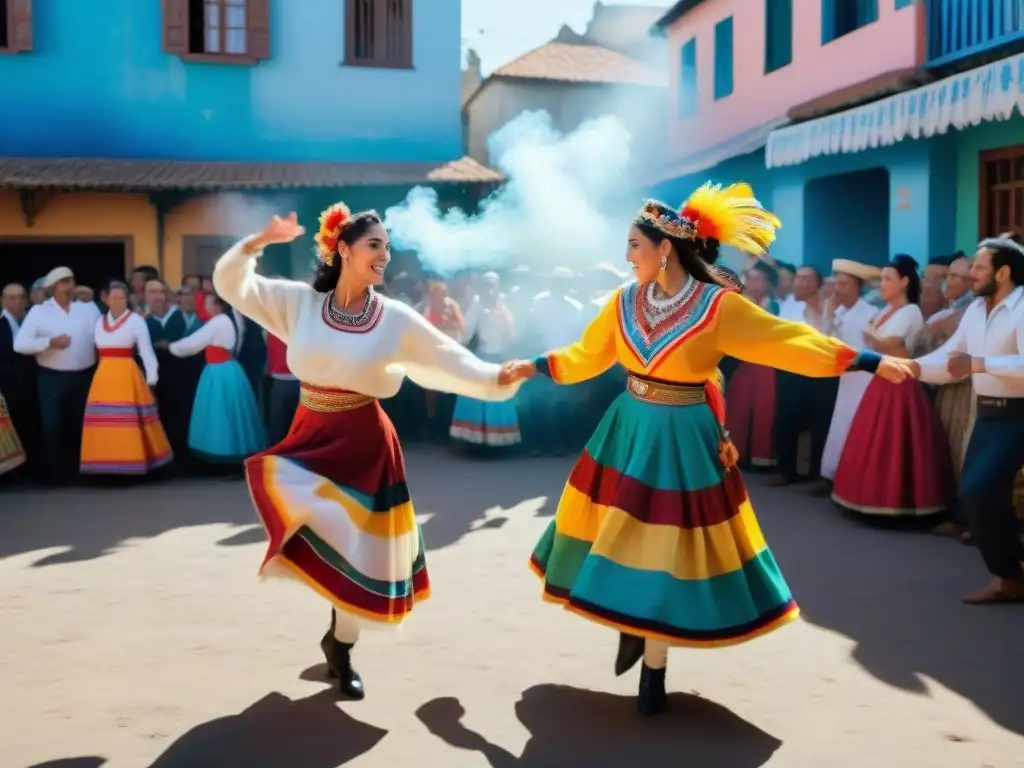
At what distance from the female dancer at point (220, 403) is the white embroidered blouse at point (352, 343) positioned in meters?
5.04

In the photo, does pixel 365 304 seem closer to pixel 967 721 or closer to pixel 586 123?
pixel 967 721

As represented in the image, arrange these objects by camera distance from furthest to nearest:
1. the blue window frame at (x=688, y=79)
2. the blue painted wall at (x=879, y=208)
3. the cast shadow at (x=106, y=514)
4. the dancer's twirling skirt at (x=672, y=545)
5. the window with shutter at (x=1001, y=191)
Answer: the blue window frame at (x=688, y=79)
the blue painted wall at (x=879, y=208)
the window with shutter at (x=1001, y=191)
the cast shadow at (x=106, y=514)
the dancer's twirling skirt at (x=672, y=545)

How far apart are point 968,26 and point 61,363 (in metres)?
9.14

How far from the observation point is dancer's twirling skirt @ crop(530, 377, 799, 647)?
13.1ft

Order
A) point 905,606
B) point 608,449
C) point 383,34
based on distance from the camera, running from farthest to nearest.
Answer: point 383,34 → point 905,606 → point 608,449

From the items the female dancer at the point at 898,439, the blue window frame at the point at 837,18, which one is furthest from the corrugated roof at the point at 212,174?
the female dancer at the point at 898,439

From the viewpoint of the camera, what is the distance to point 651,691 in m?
4.11

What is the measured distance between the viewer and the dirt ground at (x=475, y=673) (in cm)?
379

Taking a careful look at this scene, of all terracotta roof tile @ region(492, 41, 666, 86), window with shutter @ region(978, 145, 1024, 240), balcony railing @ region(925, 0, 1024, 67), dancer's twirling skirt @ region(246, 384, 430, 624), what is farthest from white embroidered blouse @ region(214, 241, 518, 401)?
terracotta roof tile @ region(492, 41, 666, 86)

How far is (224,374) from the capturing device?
9445mm

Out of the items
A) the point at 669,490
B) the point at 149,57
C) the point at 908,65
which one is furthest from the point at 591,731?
the point at 149,57

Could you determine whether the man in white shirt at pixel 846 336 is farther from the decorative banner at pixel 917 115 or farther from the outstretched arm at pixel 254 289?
the outstretched arm at pixel 254 289

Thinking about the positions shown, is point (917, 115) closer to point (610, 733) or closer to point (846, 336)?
point (846, 336)

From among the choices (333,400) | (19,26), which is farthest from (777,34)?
(333,400)
